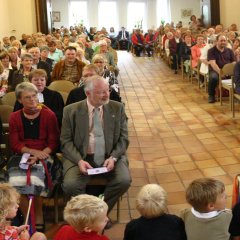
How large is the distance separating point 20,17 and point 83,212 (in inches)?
499

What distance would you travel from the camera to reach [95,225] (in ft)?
6.63

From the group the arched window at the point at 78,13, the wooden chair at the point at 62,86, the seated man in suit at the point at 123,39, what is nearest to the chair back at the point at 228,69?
the wooden chair at the point at 62,86

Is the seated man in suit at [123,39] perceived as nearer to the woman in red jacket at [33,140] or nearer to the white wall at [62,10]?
the white wall at [62,10]

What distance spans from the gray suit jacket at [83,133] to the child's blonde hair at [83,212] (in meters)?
1.34

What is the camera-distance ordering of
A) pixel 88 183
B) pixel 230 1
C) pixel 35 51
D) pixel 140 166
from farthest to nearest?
1. pixel 230 1
2. pixel 35 51
3. pixel 140 166
4. pixel 88 183

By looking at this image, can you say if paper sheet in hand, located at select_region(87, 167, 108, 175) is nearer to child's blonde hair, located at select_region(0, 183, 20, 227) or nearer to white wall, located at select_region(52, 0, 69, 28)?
child's blonde hair, located at select_region(0, 183, 20, 227)

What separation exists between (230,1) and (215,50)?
22.1 ft

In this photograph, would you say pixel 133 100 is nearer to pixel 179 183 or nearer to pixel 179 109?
pixel 179 109

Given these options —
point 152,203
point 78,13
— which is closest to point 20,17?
point 78,13

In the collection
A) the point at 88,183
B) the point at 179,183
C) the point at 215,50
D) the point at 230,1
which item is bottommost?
the point at 179,183

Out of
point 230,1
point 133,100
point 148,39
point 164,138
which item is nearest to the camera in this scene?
point 164,138

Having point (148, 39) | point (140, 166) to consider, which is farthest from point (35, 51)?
point (148, 39)

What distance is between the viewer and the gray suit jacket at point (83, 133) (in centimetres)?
343

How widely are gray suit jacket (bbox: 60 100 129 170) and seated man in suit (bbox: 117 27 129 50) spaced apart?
18483 millimetres
